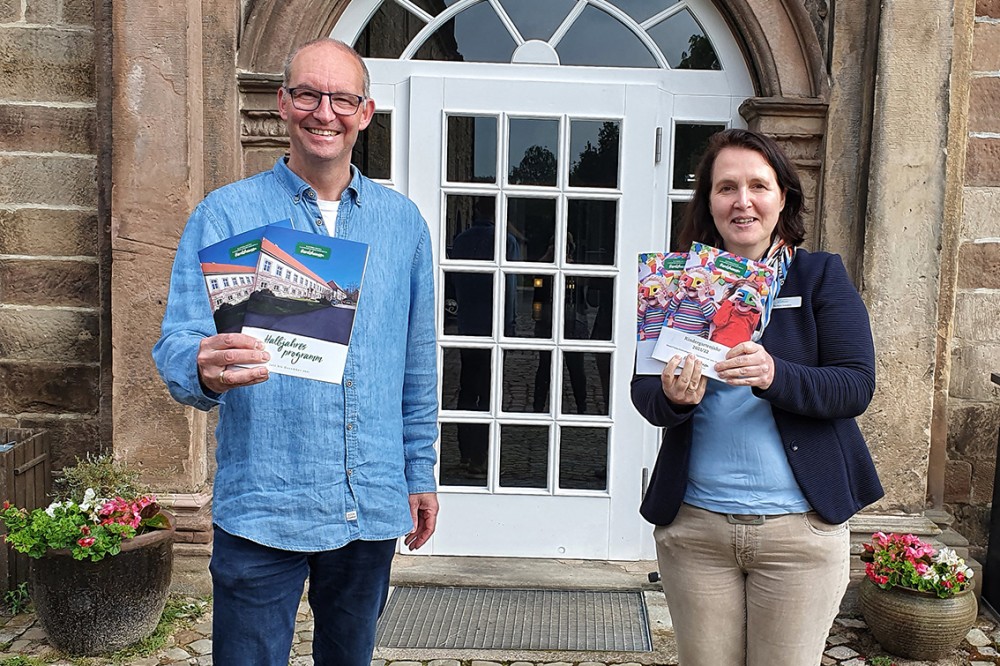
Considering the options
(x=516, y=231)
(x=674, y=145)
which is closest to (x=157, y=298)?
(x=516, y=231)

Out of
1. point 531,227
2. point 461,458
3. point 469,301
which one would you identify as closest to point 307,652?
point 461,458

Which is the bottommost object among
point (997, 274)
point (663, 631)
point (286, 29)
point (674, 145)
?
point (663, 631)

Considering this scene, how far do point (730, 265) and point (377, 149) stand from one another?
2.71m

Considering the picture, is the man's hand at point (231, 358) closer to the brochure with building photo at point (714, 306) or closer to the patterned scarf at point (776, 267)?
the brochure with building photo at point (714, 306)

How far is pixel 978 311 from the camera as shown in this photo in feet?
13.7

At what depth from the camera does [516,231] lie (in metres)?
4.30

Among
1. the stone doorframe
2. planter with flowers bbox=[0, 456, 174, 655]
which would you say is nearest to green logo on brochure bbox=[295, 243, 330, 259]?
planter with flowers bbox=[0, 456, 174, 655]

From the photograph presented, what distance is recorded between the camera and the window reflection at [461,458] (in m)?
4.43

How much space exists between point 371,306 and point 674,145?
8.72 ft

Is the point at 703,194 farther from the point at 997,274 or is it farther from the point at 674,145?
the point at 997,274

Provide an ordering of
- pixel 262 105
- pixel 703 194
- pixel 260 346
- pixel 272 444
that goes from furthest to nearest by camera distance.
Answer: pixel 262 105, pixel 703 194, pixel 272 444, pixel 260 346

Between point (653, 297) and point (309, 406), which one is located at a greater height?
point (653, 297)

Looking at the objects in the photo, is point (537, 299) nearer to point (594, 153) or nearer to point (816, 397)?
point (594, 153)

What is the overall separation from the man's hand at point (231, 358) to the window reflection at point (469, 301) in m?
2.61
